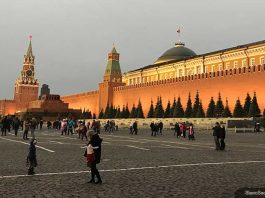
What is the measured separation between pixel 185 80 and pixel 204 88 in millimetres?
3396

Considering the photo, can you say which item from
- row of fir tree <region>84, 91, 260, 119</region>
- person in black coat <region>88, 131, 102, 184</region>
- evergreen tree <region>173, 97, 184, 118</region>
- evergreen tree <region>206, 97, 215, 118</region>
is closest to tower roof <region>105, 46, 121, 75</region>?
row of fir tree <region>84, 91, 260, 119</region>

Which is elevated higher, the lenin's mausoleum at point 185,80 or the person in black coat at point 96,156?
the lenin's mausoleum at point 185,80

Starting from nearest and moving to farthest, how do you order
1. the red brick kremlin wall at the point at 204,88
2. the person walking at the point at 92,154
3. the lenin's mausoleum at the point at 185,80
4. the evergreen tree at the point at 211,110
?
the person walking at the point at 92,154 → the red brick kremlin wall at the point at 204,88 → the evergreen tree at the point at 211,110 → the lenin's mausoleum at the point at 185,80

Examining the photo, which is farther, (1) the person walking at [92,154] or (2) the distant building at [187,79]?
(2) the distant building at [187,79]

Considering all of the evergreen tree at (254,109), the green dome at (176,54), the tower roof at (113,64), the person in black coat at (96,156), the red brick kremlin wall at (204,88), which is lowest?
the person in black coat at (96,156)

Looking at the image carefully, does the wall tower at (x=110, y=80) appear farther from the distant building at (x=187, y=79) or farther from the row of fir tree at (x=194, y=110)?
the row of fir tree at (x=194, y=110)

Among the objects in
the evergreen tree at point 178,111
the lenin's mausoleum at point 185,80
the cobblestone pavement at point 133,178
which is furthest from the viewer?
the evergreen tree at point 178,111

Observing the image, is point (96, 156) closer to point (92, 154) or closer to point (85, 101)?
point (92, 154)

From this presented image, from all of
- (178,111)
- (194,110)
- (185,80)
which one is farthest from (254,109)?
(185,80)

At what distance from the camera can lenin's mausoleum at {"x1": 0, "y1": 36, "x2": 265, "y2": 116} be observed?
3612cm

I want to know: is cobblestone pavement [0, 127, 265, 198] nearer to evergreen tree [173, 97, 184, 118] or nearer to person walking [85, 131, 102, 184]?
person walking [85, 131, 102, 184]

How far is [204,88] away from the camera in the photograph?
132 ft

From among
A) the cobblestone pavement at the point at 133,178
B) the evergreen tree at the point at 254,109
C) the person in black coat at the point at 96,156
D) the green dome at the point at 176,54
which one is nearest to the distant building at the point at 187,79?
the green dome at the point at 176,54

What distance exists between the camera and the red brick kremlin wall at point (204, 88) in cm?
3466
